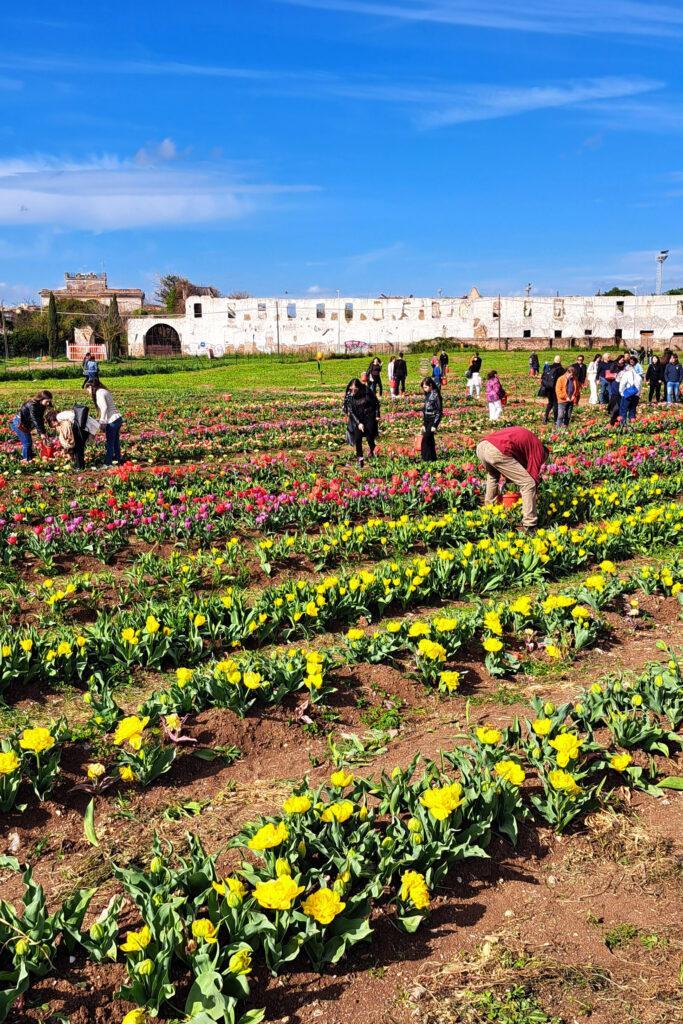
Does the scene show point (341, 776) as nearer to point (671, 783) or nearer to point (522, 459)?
point (671, 783)

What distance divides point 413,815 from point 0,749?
243 centimetres

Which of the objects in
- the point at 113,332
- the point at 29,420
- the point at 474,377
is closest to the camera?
the point at 29,420

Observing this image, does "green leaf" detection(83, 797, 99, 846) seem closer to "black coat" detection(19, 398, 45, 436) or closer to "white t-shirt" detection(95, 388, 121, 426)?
"white t-shirt" detection(95, 388, 121, 426)

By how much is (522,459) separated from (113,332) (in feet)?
236

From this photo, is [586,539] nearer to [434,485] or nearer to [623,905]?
[434,485]

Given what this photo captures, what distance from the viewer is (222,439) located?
18.9 meters

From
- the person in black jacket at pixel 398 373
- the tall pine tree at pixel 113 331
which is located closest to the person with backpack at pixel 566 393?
the person in black jacket at pixel 398 373

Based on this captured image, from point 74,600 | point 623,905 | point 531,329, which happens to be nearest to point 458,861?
point 623,905

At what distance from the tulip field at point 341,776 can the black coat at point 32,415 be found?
20.3ft

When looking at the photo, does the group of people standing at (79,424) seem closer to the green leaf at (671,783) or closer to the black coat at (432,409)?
the black coat at (432,409)

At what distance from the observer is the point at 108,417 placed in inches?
570

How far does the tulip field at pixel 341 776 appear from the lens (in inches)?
120

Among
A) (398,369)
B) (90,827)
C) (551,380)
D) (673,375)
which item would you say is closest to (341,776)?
(90,827)

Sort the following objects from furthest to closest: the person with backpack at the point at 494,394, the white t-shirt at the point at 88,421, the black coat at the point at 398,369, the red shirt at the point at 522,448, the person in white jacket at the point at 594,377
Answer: the black coat at the point at 398,369, the person in white jacket at the point at 594,377, the person with backpack at the point at 494,394, the white t-shirt at the point at 88,421, the red shirt at the point at 522,448
